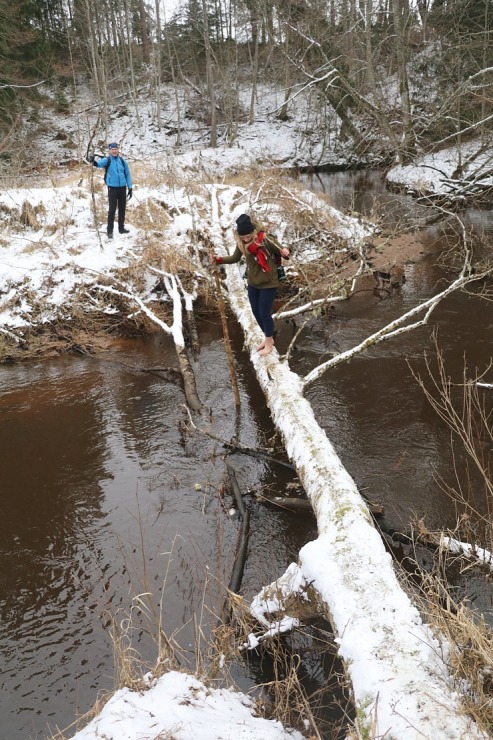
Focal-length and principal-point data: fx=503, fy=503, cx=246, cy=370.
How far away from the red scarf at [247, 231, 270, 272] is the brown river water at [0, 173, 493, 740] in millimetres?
1943

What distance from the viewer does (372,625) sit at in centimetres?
261

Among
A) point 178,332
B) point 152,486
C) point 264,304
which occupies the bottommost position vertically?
point 152,486

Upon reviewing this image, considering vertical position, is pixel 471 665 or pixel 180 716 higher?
pixel 471 665

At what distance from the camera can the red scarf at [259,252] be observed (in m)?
5.51

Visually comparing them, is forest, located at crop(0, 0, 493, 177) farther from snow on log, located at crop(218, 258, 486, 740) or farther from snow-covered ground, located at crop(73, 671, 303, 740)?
snow-covered ground, located at crop(73, 671, 303, 740)

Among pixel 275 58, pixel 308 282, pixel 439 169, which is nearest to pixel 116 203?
pixel 308 282

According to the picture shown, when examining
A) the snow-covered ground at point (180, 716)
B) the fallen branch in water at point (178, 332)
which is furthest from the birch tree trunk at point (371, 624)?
the fallen branch in water at point (178, 332)

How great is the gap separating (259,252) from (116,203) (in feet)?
18.9

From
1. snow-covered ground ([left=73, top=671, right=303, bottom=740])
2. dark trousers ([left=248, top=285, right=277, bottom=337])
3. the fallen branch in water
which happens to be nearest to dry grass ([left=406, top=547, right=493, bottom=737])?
snow-covered ground ([left=73, top=671, right=303, bottom=740])

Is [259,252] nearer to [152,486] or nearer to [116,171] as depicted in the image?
[152,486]

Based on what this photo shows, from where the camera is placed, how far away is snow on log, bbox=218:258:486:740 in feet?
7.11

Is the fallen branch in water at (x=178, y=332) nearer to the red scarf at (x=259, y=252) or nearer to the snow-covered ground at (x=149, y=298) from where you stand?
the snow-covered ground at (x=149, y=298)

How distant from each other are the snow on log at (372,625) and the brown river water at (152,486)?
77 cm

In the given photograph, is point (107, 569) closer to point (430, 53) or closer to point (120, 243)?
point (120, 243)
